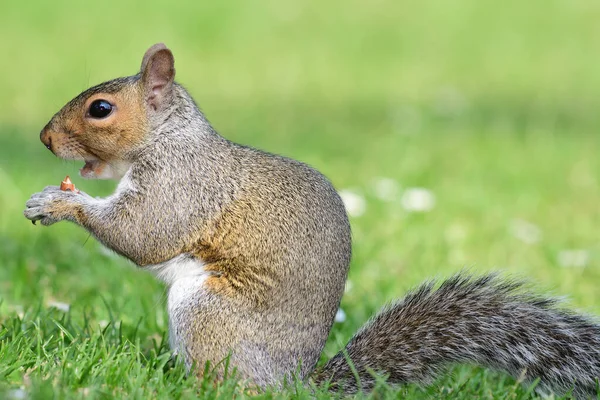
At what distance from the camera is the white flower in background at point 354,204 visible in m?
4.54

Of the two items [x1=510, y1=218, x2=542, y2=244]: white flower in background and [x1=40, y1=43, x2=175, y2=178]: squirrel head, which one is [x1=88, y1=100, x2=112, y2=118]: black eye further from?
[x1=510, y1=218, x2=542, y2=244]: white flower in background

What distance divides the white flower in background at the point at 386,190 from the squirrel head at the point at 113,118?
2.20 m

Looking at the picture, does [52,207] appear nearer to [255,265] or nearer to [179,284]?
[179,284]

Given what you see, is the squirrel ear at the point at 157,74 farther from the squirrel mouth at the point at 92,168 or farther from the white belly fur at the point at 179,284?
the white belly fur at the point at 179,284

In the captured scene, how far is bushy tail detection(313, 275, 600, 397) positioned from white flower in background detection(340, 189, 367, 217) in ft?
6.09

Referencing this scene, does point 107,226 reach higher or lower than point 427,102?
lower

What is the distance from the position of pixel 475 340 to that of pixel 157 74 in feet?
3.83

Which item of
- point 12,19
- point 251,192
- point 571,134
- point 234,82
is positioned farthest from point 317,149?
point 12,19

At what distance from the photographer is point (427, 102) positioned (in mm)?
8055

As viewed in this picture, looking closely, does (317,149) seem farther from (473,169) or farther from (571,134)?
(571,134)

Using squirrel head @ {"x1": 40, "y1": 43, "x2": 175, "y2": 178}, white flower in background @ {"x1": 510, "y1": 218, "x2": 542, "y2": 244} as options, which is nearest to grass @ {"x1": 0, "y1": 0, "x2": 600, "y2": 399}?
white flower in background @ {"x1": 510, "y1": 218, "x2": 542, "y2": 244}

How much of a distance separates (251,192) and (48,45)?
7.28 m

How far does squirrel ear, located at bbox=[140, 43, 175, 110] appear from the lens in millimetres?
2744

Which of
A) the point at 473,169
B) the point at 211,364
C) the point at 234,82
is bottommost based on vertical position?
the point at 211,364
